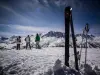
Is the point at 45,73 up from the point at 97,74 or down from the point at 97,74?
up

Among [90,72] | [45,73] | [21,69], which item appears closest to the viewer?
[45,73]

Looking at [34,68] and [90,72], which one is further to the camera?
[90,72]

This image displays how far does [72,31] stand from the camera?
17.3 ft

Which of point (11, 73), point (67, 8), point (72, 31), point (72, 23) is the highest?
point (67, 8)

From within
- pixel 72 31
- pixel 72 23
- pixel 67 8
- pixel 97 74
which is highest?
pixel 67 8

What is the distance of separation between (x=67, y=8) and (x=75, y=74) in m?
3.37

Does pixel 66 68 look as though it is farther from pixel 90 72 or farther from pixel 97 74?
pixel 97 74

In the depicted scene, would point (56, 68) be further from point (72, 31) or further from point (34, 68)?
point (72, 31)

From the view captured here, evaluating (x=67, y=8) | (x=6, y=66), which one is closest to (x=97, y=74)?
(x=67, y=8)

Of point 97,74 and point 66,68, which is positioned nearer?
point 66,68

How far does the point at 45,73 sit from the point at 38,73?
34cm

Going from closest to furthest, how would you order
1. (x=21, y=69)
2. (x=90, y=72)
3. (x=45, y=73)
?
1. (x=45, y=73)
2. (x=21, y=69)
3. (x=90, y=72)

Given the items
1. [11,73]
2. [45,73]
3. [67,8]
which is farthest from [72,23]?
[11,73]

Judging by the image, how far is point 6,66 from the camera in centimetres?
530
